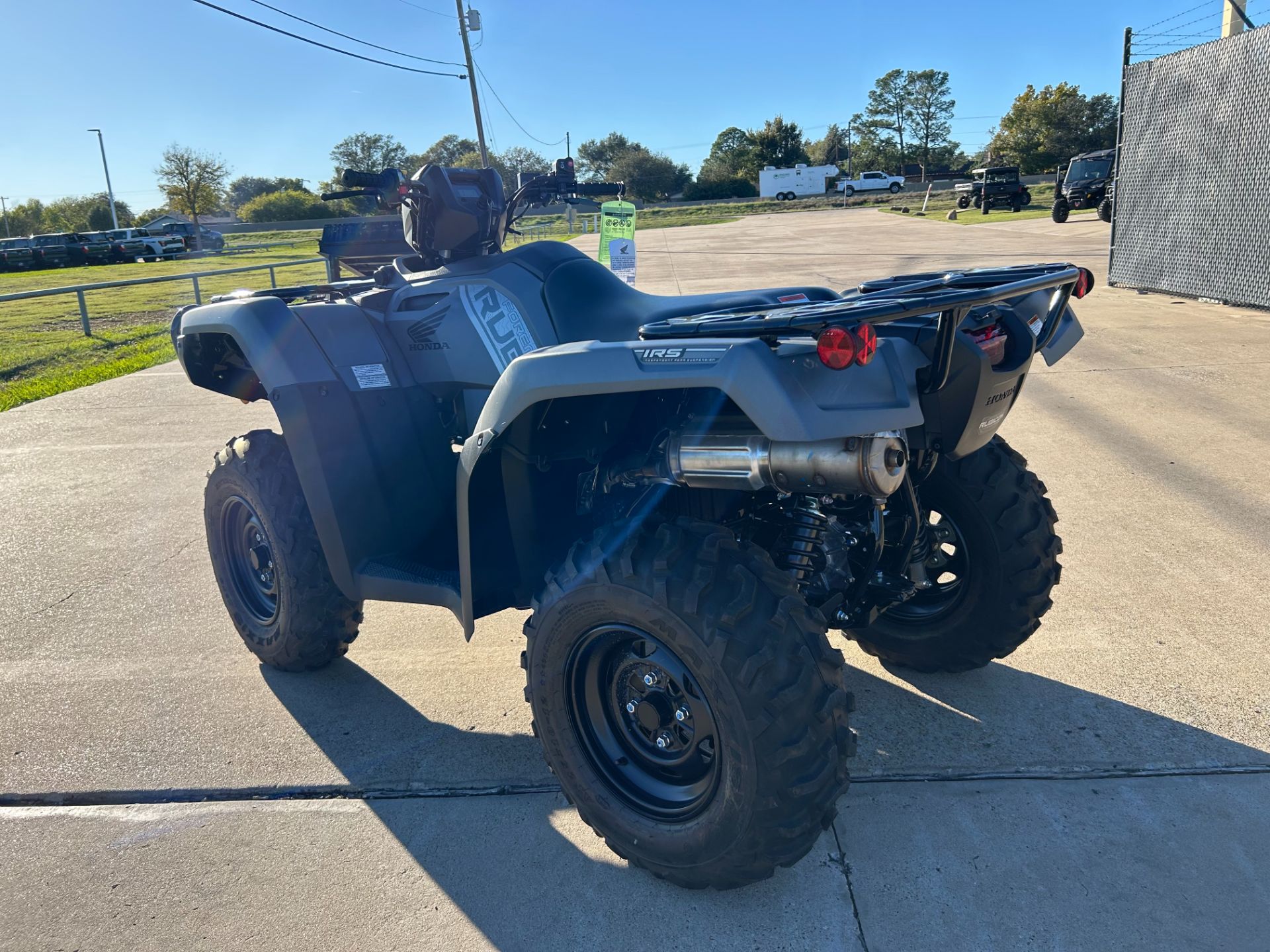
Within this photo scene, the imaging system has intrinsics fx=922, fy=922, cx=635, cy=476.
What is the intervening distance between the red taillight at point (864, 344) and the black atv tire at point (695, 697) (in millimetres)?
587

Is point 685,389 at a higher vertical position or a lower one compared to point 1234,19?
lower

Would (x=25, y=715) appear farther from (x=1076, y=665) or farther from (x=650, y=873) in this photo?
(x=1076, y=665)

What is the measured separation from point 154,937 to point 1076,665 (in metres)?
3.17

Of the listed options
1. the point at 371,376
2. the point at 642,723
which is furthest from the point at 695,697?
the point at 371,376

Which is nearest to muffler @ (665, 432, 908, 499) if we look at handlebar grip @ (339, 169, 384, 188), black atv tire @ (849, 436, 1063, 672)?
black atv tire @ (849, 436, 1063, 672)

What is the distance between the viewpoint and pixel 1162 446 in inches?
236

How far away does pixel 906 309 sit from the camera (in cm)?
197

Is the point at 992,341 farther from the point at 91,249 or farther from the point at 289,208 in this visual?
the point at 289,208

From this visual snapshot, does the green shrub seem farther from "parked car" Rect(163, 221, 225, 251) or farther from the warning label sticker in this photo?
the warning label sticker

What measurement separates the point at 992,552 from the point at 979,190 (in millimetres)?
38914

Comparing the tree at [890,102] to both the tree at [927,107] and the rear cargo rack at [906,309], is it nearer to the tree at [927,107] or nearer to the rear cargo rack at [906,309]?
the tree at [927,107]

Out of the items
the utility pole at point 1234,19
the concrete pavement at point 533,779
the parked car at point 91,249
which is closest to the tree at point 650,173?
the parked car at point 91,249

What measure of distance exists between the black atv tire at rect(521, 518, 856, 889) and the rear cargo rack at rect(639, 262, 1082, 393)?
51 centimetres

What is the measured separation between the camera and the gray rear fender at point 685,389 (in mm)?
1988
